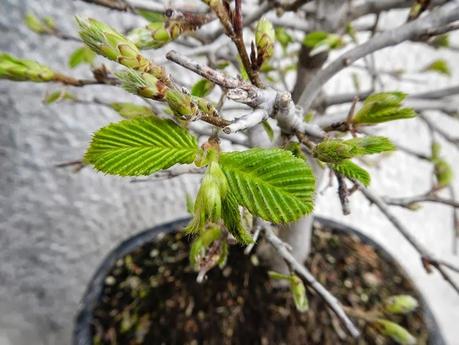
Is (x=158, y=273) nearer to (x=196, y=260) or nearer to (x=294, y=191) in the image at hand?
(x=196, y=260)

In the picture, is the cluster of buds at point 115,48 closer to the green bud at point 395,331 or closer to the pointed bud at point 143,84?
the pointed bud at point 143,84

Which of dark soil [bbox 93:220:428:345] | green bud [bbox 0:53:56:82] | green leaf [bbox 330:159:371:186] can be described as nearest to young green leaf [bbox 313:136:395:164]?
green leaf [bbox 330:159:371:186]

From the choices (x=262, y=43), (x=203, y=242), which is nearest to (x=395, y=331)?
(x=203, y=242)

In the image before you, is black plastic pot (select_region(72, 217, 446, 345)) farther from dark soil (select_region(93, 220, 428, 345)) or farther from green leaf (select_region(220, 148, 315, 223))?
green leaf (select_region(220, 148, 315, 223))

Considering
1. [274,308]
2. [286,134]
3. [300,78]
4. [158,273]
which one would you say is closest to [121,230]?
[158,273]

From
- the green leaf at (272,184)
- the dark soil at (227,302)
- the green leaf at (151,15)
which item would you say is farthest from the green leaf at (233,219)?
the dark soil at (227,302)

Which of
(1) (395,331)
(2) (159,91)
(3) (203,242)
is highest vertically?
(2) (159,91)

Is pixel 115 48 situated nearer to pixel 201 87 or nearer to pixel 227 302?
pixel 201 87
